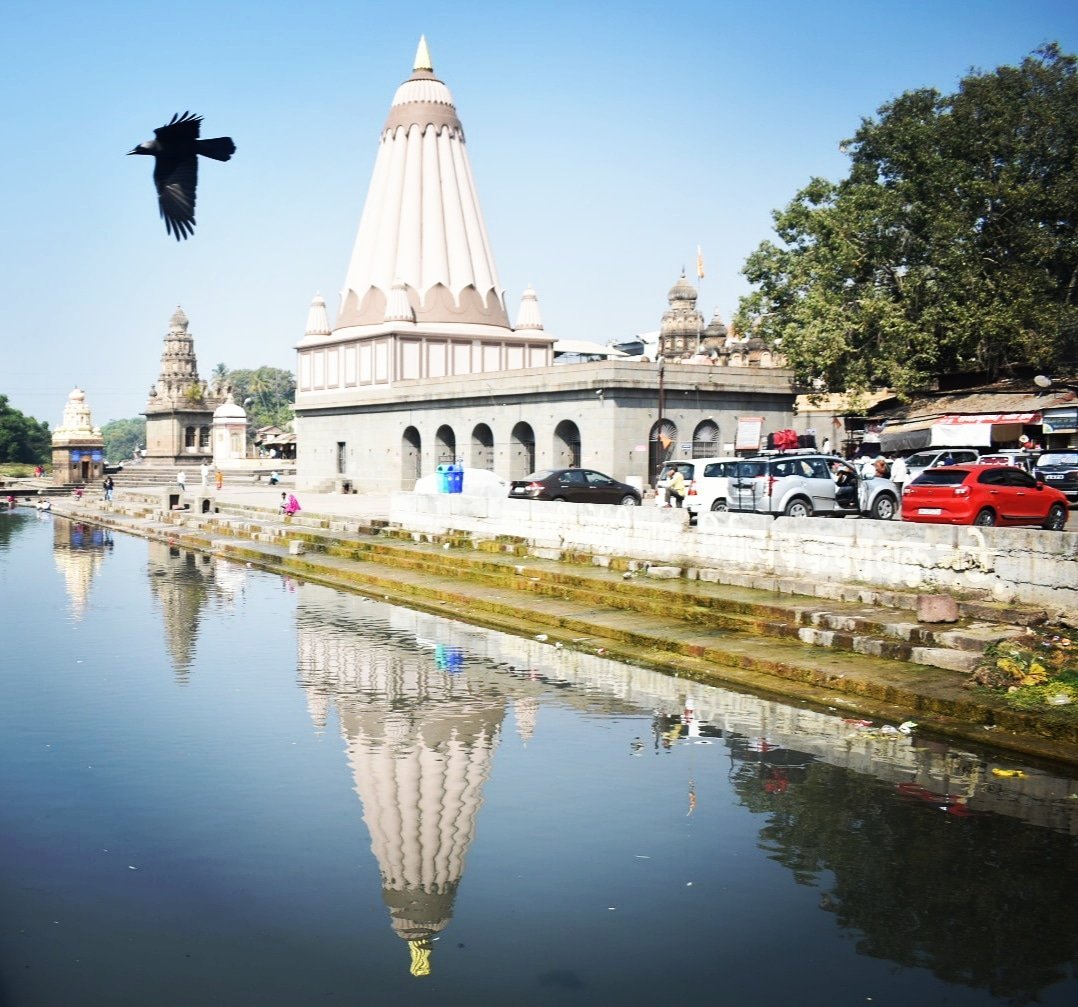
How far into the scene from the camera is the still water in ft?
24.3

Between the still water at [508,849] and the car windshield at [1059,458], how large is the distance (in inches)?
632

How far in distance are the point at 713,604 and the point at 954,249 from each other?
27.9 m

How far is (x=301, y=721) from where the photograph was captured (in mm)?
14180

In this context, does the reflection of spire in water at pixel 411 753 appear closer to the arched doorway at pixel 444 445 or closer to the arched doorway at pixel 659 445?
the arched doorway at pixel 659 445

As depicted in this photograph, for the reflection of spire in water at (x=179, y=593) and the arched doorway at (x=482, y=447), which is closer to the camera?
the reflection of spire in water at (x=179, y=593)

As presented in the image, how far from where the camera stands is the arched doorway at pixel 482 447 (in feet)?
158

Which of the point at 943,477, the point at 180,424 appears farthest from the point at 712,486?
the point at 180,424

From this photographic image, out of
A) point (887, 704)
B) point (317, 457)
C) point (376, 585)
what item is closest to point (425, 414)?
point (317, 457)

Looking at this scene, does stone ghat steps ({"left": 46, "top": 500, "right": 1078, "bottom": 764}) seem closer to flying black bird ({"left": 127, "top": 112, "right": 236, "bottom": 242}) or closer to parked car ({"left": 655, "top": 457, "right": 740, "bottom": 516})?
parked car ({"left": 655, "top": 457, "right": 740, "bottom": 516})

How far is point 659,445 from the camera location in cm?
4172

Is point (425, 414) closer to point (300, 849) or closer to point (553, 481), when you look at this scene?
point (553, 481)

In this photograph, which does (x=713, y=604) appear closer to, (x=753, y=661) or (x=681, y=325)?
(x=753, y=661)

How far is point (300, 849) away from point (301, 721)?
4.66 metres

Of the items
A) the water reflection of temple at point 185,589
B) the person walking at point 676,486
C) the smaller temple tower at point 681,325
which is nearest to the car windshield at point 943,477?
the person walking at point 676,486
